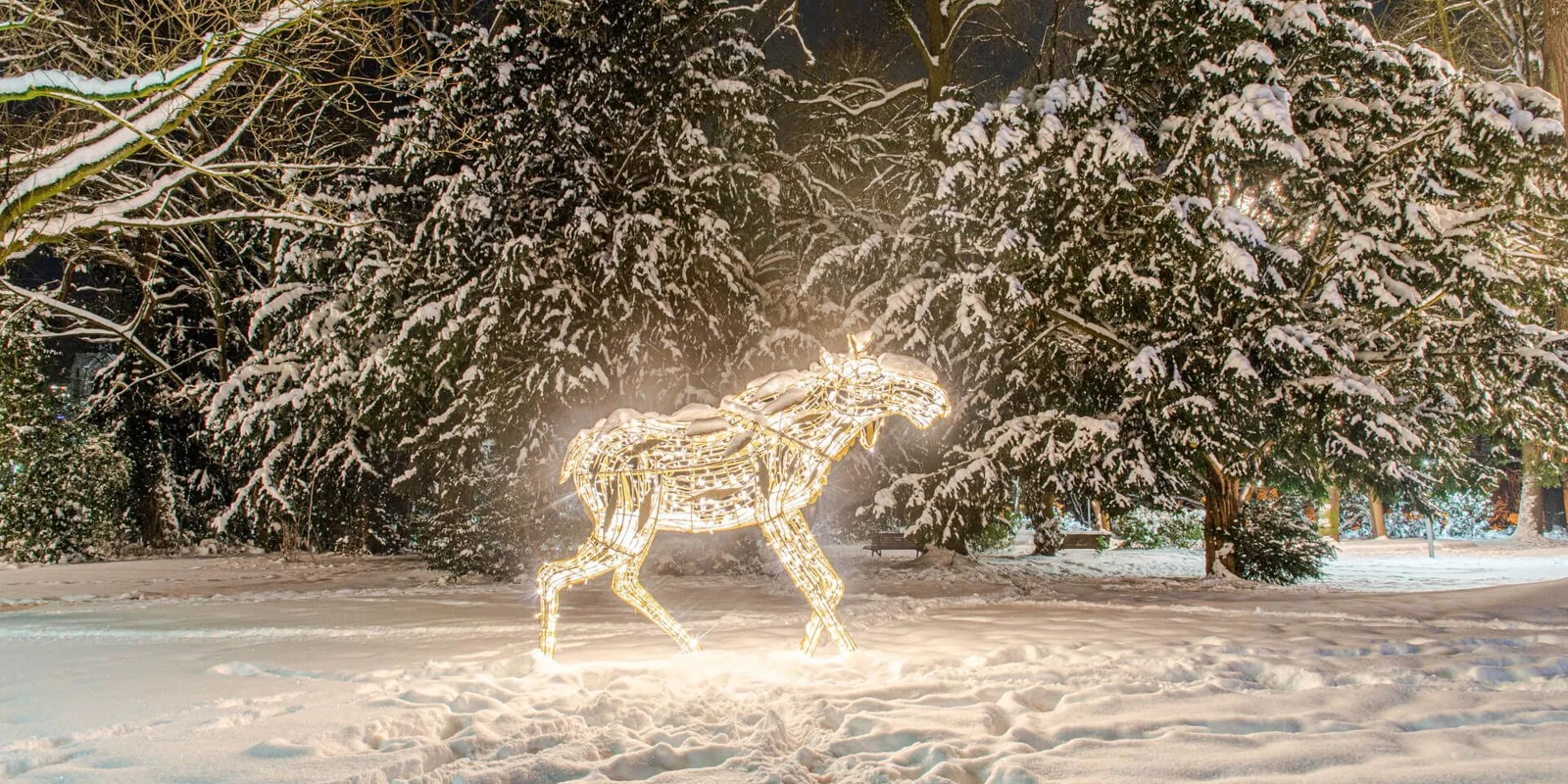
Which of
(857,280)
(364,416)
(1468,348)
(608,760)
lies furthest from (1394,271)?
(364,416)

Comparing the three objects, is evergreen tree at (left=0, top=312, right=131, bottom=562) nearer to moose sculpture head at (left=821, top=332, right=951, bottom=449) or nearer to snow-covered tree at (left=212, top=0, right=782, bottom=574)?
snow-covered tree at (left=212, top=0, right=782, bottom=574)

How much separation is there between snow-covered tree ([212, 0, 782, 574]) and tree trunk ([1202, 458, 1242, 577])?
7007 mm

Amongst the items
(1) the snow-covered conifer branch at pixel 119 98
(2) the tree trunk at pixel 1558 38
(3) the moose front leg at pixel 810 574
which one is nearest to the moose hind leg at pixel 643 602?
(3) the moose front leg at pixel 810 574

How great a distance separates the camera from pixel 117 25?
7.74 meters

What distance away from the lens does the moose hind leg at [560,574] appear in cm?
590

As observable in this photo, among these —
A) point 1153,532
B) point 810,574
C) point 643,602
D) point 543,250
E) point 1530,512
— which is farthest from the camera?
point 1153,532

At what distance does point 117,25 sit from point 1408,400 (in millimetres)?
15119

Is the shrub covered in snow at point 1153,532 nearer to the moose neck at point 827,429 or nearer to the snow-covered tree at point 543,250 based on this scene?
the snow-covered tree at point 543,250

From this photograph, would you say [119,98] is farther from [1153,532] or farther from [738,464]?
[1153,532]

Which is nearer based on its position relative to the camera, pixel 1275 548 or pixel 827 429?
pixel 827 429

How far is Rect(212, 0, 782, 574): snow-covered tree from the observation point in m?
11.9

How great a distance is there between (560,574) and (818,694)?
7.37ft

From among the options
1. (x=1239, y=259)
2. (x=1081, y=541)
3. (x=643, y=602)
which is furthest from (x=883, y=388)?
(x=1081, y=541)

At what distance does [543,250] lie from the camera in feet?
39.1
